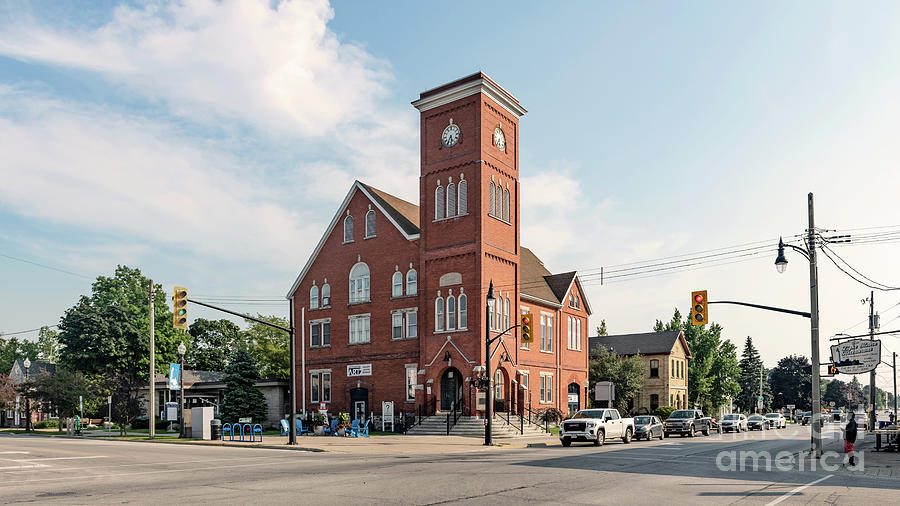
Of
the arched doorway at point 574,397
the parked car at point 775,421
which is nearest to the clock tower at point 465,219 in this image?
the arched doorway at point 574,397

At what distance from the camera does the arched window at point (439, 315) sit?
47375mm

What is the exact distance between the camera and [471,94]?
4706cm

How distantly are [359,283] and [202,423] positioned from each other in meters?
17.2

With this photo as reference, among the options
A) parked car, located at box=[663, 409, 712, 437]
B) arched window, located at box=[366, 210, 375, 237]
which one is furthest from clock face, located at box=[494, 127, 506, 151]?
parked car, located at box=[663, 409, 712, 437]

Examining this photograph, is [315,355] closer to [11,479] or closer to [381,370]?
[381,370]

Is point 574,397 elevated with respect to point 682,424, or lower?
elevated

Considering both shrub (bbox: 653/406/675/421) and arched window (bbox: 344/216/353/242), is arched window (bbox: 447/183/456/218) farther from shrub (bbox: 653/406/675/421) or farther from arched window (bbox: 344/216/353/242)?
shrub (bbox: 653/406/675/421)

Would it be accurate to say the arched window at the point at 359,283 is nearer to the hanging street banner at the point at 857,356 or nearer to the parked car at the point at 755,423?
the hanging street banner at the point at 857,356

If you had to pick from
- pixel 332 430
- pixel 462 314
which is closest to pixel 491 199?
pixel 462 314

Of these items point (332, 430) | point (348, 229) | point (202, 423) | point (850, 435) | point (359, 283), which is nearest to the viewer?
point (850, 435)

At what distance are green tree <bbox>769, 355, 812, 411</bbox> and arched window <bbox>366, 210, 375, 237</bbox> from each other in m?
104

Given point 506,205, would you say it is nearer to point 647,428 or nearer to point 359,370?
point 359,370

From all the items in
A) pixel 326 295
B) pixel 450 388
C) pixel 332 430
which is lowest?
pixel 332 430

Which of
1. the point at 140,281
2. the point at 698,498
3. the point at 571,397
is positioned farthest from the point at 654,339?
the point at 698,498
